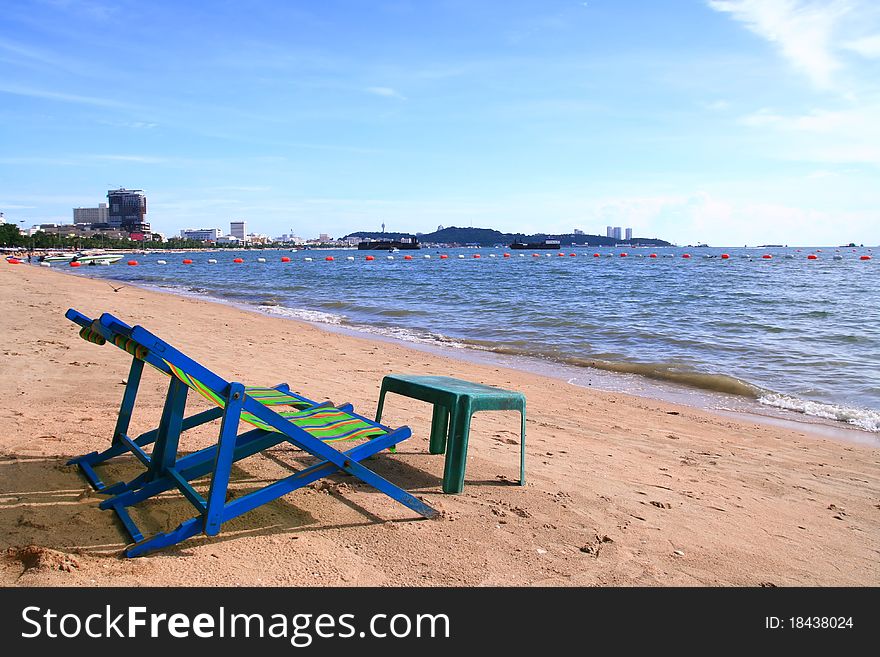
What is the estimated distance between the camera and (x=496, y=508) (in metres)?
3.92

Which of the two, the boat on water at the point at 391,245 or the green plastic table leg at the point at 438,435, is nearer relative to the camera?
the green plastic table leg at the point at 438,435

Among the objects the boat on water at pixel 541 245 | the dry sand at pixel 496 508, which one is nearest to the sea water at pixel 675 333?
the dry sand at pixel 496 508

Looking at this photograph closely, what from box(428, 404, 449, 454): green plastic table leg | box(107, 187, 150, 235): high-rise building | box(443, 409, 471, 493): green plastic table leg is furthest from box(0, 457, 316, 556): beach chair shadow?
box(107, 187, 150, 235): high-rise building

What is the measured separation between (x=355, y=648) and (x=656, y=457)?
3.67 m

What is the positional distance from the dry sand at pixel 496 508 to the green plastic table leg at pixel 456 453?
0.10m

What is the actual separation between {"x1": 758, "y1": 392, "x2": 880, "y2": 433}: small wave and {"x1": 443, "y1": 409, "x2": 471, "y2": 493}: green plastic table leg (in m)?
5.46

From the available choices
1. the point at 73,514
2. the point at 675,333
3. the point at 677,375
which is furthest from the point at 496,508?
the point at 675,333

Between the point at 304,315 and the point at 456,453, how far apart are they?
596 inches

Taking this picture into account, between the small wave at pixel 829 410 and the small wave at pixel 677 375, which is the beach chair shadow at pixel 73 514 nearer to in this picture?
the small wave at pixel 829 410

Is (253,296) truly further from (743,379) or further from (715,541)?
(715,541)

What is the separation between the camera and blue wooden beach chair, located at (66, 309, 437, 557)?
116 inches

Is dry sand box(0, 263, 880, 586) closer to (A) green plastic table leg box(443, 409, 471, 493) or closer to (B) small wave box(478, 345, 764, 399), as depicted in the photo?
(A) green plastic table leg box(443, 409, 471, 493)

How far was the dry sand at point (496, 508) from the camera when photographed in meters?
3.07

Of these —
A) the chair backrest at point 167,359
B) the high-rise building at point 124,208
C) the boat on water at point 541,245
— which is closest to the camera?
the chair backrest at point 167,359
